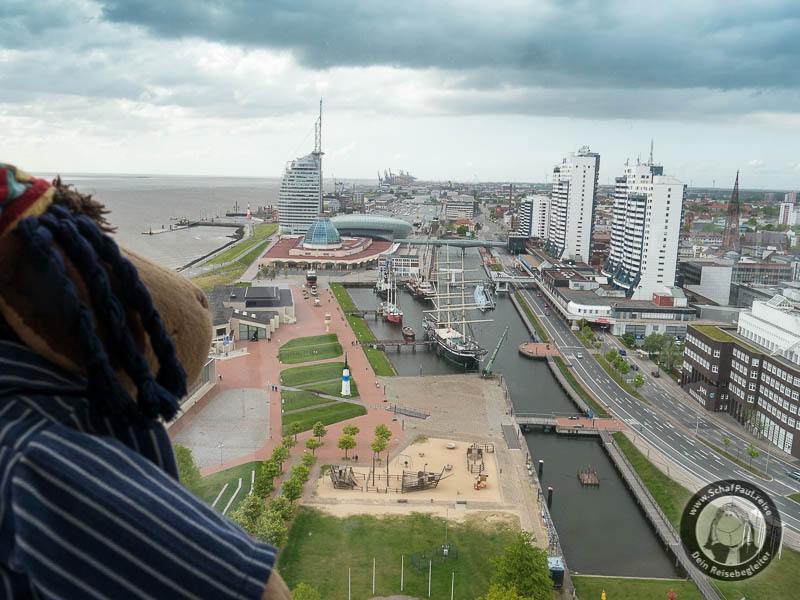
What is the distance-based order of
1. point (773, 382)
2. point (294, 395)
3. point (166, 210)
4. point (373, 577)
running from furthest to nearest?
point (166, 210)
point (294, 395)
point (773, 382)
point (373, 577)

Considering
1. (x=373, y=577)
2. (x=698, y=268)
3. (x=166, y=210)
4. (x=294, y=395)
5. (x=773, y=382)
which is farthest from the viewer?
(x=166, y=210)

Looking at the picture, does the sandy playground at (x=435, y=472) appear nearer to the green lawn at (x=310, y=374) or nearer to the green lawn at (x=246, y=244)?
the green lawn at (x=310, y=374)

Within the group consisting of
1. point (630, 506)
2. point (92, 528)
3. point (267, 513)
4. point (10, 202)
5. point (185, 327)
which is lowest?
point (630, 506)

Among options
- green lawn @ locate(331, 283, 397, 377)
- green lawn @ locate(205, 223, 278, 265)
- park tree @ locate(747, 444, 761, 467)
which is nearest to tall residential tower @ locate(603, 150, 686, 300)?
green lawn @ locate(331, 283, 397, 377)

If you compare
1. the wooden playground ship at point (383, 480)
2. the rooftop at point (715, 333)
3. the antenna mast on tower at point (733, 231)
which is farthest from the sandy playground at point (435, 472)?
the antenna mast on tower at point (733, 231)

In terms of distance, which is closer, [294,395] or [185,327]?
[185,327]

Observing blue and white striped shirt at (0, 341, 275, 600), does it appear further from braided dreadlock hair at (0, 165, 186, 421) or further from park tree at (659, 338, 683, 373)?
park tree at (659, 338, 683, 373)

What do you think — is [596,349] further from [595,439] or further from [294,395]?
[294,395]

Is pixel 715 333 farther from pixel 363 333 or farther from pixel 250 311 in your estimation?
pixel 250 311

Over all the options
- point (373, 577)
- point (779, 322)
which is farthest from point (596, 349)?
point (373, 577)
